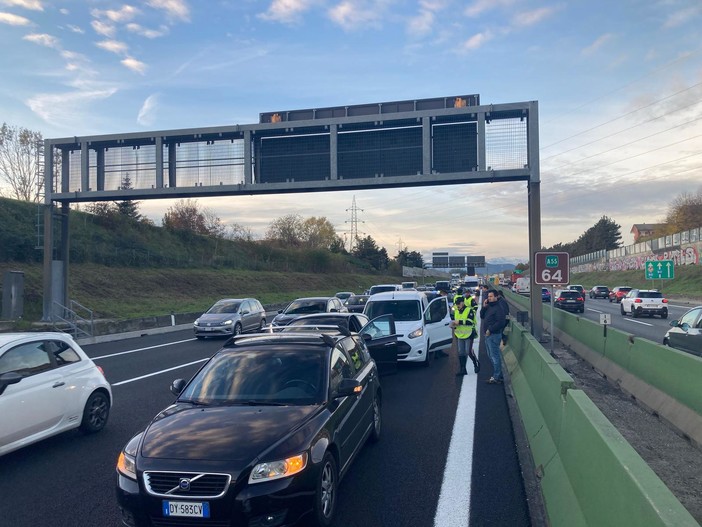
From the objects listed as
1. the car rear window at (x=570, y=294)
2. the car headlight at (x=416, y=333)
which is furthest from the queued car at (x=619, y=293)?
the car headlight at (x=416, y=333)

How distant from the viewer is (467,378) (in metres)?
13.4

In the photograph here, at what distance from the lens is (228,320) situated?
24344 millimetres

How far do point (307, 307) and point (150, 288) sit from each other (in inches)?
1099

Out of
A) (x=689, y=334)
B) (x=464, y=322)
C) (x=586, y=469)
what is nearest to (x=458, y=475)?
(x=586, y=469)

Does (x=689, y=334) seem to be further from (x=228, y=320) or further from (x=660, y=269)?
(x=660, y=269)

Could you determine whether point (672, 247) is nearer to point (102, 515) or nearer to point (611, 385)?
point (611, 385)

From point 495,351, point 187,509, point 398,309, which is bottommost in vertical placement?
point 187,509

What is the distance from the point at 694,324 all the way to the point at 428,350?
590cm

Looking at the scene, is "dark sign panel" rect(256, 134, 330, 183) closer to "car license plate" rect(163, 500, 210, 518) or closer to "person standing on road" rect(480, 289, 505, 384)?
"person standing on road" rect(480, 289, 505, 384)

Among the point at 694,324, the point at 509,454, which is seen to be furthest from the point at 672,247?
the point at 509,454

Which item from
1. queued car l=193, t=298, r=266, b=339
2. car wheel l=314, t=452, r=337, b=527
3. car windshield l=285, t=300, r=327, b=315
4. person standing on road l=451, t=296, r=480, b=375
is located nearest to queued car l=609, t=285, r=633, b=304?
queued car l=193, t=298, r=266, b=339

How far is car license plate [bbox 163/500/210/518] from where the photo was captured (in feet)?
14.8

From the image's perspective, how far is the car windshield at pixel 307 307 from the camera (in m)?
22.6

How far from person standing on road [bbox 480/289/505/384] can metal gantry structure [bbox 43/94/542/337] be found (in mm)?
7410
